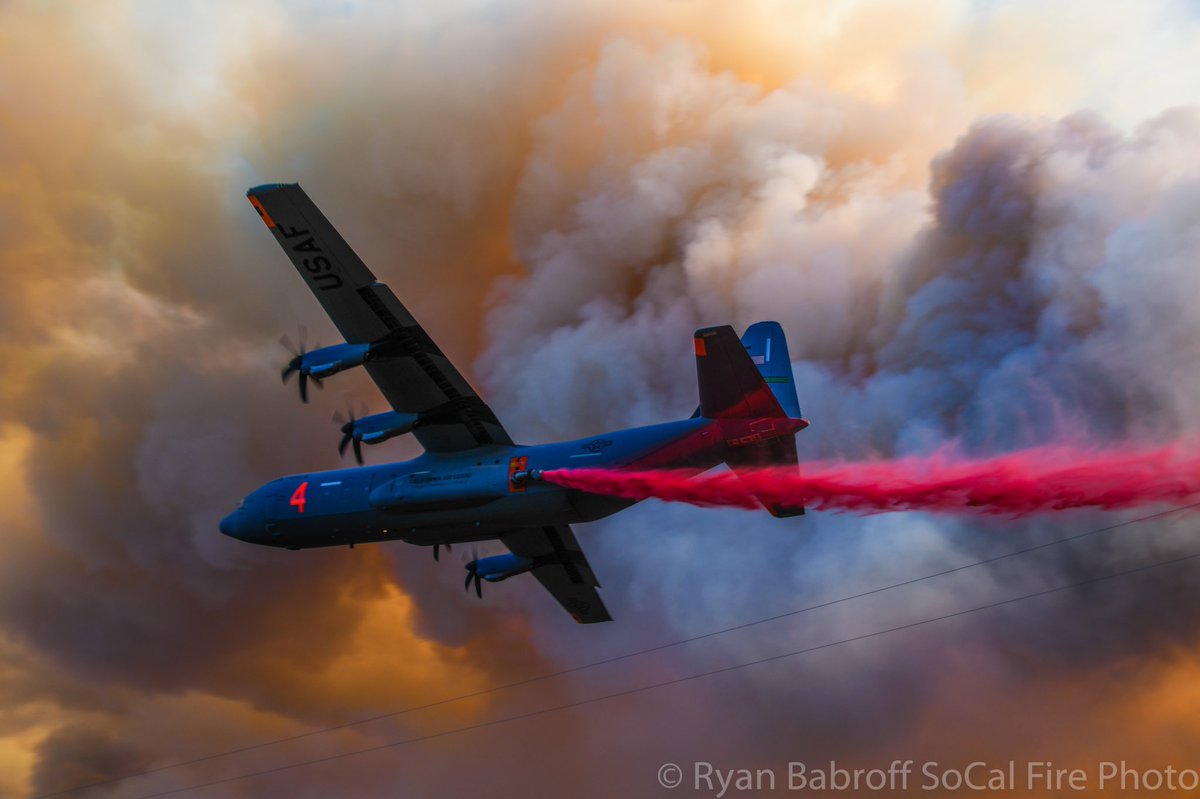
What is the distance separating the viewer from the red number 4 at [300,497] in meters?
33.8

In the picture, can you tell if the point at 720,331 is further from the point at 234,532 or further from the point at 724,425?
the point at 234,532

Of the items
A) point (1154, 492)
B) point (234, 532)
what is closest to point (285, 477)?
point (234, 532)

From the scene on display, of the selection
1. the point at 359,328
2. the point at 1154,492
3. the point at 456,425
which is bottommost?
the point at 1154,492

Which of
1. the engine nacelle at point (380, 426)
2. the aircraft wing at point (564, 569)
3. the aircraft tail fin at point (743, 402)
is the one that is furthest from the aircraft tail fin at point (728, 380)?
the aircraft wing at point (564, 569)

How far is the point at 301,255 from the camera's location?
2955cm

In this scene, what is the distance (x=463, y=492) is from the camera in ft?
103

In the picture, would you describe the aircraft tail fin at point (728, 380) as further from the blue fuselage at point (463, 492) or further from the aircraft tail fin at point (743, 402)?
the blue fuselage at point (463, 492)

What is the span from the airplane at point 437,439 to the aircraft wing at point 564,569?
170 inches

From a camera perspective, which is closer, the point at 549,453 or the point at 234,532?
the point at 549,453

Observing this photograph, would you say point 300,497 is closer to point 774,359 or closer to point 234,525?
point 234,525

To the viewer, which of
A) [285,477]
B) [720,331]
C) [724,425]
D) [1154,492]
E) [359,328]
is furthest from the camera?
[285,477]

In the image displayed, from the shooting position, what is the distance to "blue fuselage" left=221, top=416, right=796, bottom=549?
29.3m

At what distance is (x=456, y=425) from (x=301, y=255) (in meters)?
6.29

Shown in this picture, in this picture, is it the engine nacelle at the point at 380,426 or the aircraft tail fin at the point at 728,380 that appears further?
the engine nacelle at the point at 380,426
